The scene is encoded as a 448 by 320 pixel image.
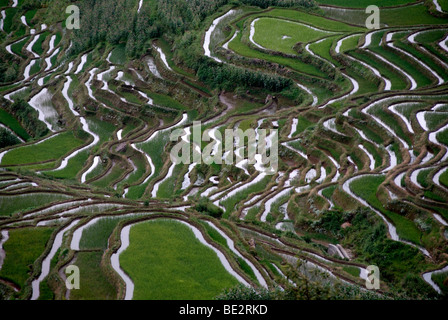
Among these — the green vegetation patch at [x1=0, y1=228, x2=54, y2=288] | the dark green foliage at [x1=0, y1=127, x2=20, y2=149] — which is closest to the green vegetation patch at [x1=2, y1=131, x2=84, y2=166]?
the dark green foliage at [x1=0, y1=127, x2=20, y2=149]

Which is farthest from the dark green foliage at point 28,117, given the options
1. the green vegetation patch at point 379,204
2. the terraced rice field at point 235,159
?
the green vegetation patch at point 379,204

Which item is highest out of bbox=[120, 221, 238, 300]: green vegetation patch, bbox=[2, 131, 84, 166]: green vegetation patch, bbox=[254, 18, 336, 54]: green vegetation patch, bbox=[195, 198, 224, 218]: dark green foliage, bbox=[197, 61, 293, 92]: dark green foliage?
bbox=[120, 221, 238, 300]: green vegetation patch

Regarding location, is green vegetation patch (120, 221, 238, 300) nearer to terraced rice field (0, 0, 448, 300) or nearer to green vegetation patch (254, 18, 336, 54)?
terraced rice field (0, 0, 448, 300)

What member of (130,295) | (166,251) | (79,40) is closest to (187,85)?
(79,40)

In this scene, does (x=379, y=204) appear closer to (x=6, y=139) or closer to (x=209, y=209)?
(x=209, y=209)

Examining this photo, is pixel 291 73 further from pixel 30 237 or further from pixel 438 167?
pixel 30 237

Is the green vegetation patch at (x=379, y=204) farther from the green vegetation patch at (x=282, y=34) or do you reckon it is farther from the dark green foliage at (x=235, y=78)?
the green vegetation patch at (x=282, y=34)

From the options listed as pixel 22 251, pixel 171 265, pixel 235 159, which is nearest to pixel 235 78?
pixel 235 159
